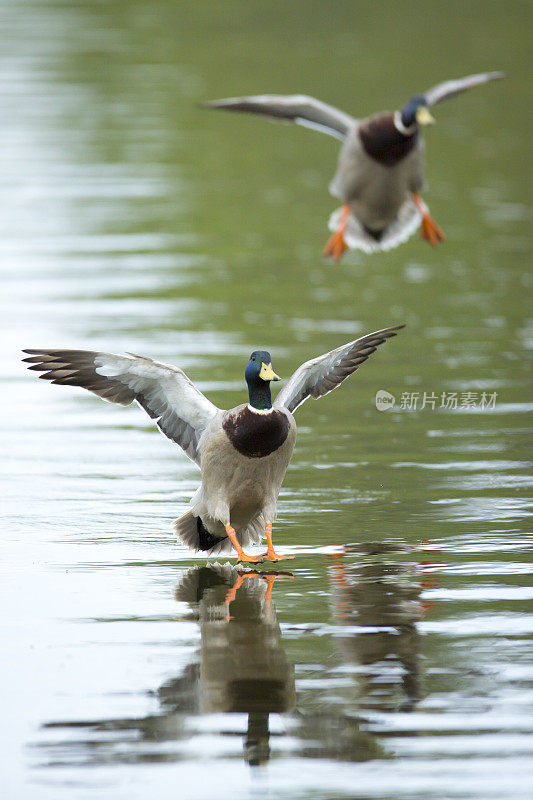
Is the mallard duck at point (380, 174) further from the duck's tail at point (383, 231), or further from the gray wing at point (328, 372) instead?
the gray wing at point (328, 372)

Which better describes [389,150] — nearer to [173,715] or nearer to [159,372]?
[159,372]

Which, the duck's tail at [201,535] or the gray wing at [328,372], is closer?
the duck's tail at [201,535]

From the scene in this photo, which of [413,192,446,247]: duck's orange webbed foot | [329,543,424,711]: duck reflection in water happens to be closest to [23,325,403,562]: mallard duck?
[329,543,424,711]: duck reflection in water

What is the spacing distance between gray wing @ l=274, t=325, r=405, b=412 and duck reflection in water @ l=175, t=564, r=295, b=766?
954mm

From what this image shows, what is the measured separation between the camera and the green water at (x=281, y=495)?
A: 5.41m

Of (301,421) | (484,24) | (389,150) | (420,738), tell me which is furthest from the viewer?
(484,24)

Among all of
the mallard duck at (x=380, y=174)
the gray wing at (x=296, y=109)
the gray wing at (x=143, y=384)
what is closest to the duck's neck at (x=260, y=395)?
the gray wing at (x=143, y=384)

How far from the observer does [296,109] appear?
13.8 meters

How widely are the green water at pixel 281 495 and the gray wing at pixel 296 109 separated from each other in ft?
4.81

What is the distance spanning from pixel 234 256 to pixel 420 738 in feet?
35.6

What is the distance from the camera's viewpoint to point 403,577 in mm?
7152

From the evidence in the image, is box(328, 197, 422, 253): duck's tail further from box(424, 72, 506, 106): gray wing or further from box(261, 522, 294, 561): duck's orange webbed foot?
box(261, 522, 294, 561): duck's orange webbed foot

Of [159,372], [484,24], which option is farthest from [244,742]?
[484,24]

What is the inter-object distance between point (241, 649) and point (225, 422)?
1.50 meters
